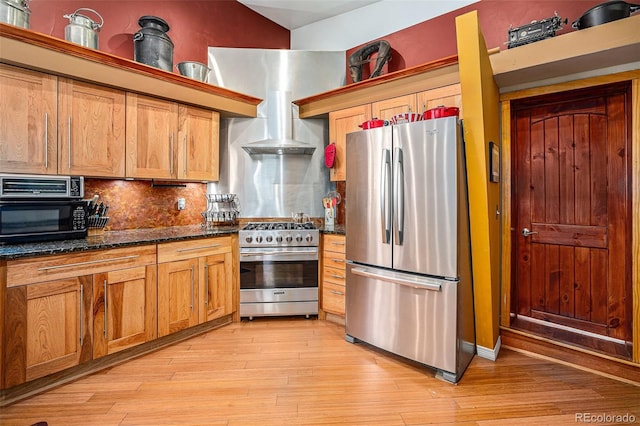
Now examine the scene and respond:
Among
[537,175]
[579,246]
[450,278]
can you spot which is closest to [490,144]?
[537,175]

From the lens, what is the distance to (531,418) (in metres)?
1.85

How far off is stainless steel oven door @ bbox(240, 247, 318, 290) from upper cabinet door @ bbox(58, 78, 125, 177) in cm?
146

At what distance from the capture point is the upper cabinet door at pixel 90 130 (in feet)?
7.97

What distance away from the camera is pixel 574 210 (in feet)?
8.87

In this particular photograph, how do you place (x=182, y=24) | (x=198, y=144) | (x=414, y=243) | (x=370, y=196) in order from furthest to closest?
(x=182, y=24) → (x=198, y=144) → (x=370, y=196) → (x=414, y=243)

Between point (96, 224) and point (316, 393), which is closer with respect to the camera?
point (316, 393)

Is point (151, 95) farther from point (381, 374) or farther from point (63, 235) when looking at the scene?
point (381, 374)

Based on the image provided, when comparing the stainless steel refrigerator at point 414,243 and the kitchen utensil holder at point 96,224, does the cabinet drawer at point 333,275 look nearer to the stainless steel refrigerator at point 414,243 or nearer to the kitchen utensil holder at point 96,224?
Result: the stainless steel refrigerator at point 414,243

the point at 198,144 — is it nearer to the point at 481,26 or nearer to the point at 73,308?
the point at 73,308

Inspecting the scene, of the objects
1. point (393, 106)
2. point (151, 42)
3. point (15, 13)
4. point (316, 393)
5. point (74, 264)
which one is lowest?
point (316, 393)

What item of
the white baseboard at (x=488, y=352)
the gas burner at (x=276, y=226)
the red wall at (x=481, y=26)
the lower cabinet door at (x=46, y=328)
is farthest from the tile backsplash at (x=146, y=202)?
the white baseboard at (x=488, y=352)

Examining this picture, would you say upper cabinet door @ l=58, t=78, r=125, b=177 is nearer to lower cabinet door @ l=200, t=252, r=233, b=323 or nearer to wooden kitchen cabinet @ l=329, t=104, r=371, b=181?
lower cabinet door @ l=200, t=252, r=233, b=323

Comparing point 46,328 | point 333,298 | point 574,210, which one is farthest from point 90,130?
point 574,210

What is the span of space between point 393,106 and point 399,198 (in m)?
1.23
